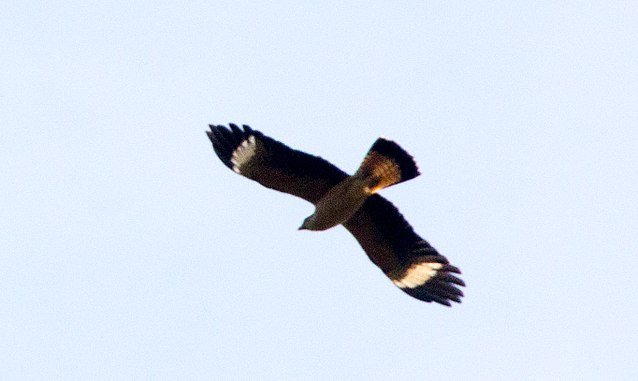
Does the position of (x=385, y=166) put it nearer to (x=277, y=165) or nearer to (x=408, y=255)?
(x=277, y=165)

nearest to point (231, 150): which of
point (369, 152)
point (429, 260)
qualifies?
point (369, 152)

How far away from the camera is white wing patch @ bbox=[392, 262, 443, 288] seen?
11.0m

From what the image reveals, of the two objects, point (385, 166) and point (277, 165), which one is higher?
point (385, 166)

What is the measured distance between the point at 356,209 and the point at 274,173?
75 centimetres

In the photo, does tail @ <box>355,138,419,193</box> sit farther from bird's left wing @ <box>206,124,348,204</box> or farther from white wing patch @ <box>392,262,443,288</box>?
white wing patch @ <box>392,262,443,288</box>

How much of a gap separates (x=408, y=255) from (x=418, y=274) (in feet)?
0.65

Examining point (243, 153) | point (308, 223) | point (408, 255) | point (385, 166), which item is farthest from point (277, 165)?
point (408, 255)

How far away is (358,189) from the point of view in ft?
34.1

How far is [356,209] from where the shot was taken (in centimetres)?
1045

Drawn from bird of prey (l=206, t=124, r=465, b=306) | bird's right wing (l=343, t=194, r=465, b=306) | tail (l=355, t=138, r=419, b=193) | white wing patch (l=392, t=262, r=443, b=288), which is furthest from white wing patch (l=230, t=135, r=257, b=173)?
white wing patch (l=392, t=262, r=443, b=288)

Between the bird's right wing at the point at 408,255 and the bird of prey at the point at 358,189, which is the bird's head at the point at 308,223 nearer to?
the bird of prey at the point at 358,189

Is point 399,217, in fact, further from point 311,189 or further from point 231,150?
point 231,150

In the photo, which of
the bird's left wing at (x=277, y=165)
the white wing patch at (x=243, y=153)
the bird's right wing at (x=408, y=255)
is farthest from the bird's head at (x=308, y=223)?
the white wing patch at (x=243, y=153)

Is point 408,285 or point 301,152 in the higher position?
point 301,152
